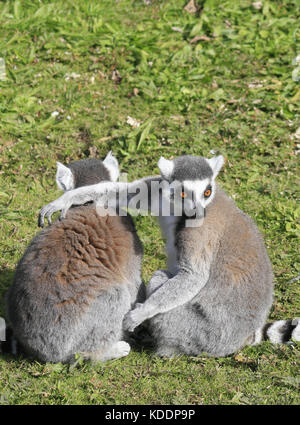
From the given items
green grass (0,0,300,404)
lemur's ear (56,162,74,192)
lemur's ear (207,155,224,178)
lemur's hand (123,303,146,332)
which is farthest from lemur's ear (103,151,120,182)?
lemur's hand (123,303,146,332)

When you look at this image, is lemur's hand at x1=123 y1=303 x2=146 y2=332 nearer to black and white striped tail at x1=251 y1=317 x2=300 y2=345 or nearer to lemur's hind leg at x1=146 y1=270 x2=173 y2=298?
lemur's hind leg at x1=146 y1=270 x2=173 y2=298

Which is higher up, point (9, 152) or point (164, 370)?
point (9, 152)

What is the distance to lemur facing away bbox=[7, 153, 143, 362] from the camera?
4895 millimetres

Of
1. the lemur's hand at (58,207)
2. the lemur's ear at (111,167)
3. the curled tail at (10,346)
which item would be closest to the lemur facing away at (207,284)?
the lemur's hand at (58,207)

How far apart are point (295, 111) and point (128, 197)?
13.1 feet

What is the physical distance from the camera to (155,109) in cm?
861

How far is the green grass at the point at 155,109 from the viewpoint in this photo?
21.4 feet

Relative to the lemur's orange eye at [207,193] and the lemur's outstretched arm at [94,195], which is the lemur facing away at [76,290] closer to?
the lemur's outstretched arm at [94,195]

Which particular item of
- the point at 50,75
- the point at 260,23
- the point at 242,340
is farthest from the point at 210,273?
the point at 260,23

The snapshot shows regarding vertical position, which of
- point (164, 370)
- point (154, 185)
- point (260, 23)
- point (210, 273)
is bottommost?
point (164, 370)

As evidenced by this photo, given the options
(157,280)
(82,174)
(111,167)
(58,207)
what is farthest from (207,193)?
(58,207)

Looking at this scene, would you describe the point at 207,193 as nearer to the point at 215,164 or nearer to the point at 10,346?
the point at 215,164

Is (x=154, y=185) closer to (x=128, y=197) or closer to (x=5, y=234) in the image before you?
(x=128, y=197)

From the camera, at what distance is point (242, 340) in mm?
5301
